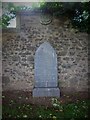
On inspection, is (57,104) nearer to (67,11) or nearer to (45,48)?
(45,48)

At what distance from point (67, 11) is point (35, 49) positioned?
2.28 m

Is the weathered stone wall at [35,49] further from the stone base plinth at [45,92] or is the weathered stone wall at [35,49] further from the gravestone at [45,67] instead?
the stone base plinth at [45,92]

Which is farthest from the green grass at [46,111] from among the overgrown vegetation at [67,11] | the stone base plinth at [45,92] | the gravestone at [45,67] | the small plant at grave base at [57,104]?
the overgrown vegetation at [67,11]

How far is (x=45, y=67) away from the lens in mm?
12328

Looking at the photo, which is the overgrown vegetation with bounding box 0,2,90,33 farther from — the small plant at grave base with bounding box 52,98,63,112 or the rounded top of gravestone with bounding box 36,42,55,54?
the small plant at grave base with bounding box 52,98,63,112

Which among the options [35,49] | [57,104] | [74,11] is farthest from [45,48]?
[57,104]

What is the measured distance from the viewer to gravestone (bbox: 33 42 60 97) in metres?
12.3

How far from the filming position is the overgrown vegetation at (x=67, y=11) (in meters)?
12.3

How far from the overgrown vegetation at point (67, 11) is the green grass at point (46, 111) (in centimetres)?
384

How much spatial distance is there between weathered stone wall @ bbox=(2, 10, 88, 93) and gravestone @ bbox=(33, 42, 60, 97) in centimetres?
63

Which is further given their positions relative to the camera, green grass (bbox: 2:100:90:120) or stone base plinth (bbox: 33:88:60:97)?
stone base plinth (bbox: 33:88:60:97)

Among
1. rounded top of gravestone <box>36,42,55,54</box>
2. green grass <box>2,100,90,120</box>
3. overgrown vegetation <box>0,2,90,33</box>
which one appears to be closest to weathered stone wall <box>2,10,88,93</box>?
overgrown vegetation <box>0,2,90,33</box>

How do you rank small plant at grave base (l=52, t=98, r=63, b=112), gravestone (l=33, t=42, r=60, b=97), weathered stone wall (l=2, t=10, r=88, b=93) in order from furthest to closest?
1. weathered stone wall (l=2, t=10, r=88, b=93)
2. gravestone (l=33, t=42, r=60, b=97)
3. small plant at grave base (l=52, t=98, r=63, b=112)

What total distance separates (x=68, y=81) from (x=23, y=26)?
3321 millimetres
